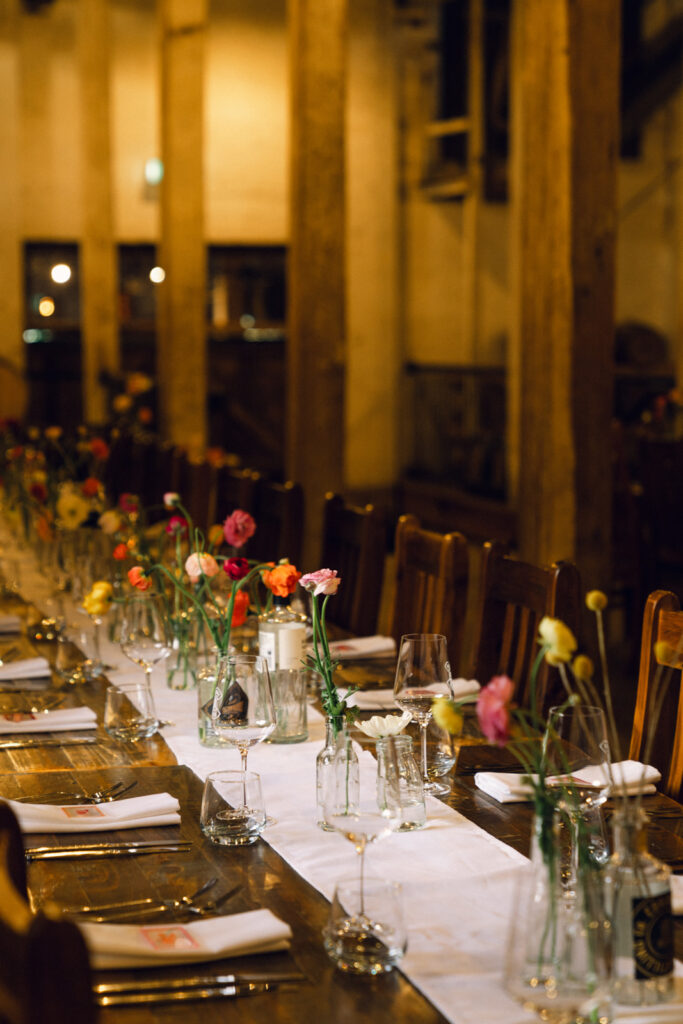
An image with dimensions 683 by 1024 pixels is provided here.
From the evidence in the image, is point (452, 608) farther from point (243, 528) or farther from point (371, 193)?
point (371, 193)

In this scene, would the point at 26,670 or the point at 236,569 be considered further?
the point at 26,670

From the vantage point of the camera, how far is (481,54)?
11.4m

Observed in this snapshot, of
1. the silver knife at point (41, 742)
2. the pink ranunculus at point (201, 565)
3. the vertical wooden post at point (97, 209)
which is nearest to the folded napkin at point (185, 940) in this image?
the silver knife at point (41, 742)

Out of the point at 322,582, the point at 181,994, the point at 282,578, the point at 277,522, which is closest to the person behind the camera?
the point at 181,994

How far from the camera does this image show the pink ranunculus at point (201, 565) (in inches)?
92.0

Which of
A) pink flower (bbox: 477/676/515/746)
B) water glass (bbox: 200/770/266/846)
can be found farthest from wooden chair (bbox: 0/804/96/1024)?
water glass (bbox: 200/770/266/846)

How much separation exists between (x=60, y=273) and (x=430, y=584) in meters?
10.2

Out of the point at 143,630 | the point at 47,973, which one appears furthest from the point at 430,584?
the point at 47,973

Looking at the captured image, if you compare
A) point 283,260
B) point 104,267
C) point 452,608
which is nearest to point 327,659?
point 452,608

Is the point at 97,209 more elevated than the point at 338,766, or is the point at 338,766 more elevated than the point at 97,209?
the point at 97,209

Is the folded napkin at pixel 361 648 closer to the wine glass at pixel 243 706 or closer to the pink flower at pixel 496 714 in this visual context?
the wine glass at pixel 243 706

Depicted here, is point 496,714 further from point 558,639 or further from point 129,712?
point 129,712

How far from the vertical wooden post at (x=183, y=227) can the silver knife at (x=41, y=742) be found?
628 centimetres

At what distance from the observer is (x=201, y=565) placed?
2.35 metres
